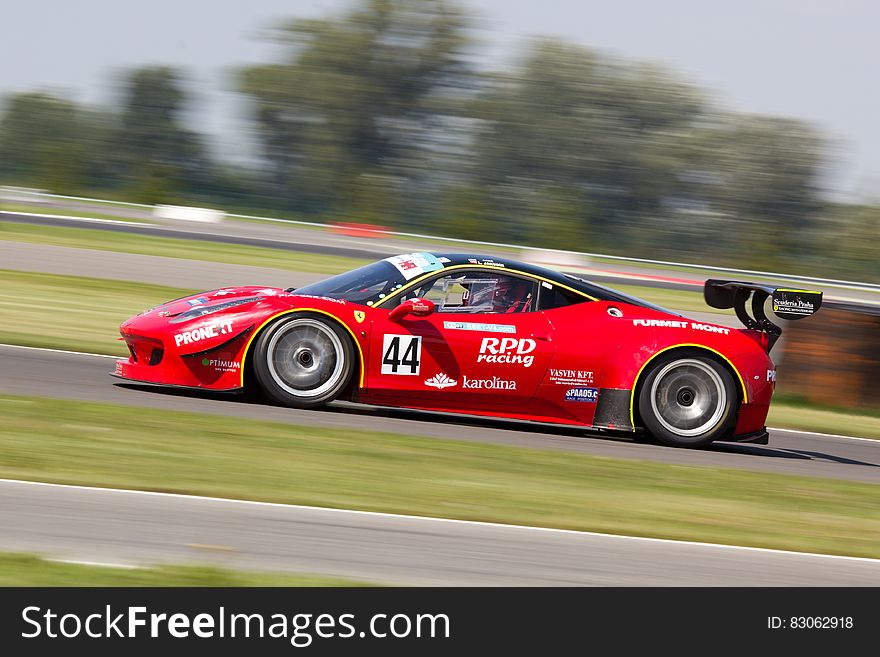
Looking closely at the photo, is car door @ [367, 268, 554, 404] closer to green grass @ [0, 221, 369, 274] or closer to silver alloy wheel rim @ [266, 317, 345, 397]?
silver alloy wheel rim @ [266, 317, 345, 397]

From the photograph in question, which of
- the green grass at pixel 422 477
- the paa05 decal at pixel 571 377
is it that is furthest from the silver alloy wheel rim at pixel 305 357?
the paa05 decal at pixel 571 377

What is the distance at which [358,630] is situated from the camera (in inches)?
163

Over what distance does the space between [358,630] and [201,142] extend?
52551mm

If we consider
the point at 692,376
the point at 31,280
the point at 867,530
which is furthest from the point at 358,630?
the point at 31,280

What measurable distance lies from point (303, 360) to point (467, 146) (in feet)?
148

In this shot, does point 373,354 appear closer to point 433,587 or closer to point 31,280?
point 433,587

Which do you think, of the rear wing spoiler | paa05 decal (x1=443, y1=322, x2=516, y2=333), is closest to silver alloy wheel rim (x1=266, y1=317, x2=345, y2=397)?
paa05 decal (x1=443, y1=322, x2=516, y2=333)

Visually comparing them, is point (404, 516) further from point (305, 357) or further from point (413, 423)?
point (413, 423)

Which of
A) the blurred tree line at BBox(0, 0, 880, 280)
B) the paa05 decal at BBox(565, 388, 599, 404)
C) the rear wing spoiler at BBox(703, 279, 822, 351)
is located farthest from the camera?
the blurred tree line at BBox(0, 0, 880, 280)

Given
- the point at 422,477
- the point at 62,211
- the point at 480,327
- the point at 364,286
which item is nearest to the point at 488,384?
the point at 480,327

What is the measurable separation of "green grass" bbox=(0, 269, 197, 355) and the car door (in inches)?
159

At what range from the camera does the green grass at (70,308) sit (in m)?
11.9

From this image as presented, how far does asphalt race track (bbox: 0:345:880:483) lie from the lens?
865cm

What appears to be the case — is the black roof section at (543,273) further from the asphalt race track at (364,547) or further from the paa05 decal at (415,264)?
the asphalt race track at (364,547)
